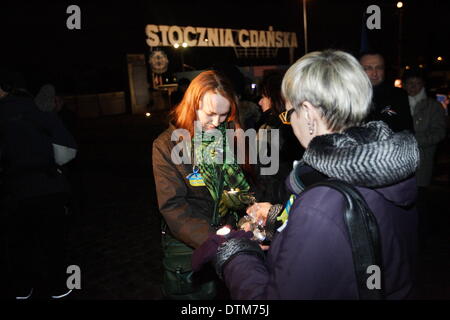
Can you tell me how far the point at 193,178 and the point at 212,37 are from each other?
91.0 ft

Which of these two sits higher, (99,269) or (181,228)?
(181,228)

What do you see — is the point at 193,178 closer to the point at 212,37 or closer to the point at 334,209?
the point at 334,209

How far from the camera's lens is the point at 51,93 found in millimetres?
4531

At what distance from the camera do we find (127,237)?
5.13m

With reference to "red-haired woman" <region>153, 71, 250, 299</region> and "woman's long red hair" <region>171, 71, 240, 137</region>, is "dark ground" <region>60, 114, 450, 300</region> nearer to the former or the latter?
"red-haired woman" <region>153, 71, 250, 299</region>

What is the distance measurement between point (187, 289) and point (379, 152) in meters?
1.58

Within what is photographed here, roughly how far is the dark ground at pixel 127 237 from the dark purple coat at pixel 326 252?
253 cm

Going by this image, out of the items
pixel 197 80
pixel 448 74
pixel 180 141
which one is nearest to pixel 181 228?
pixel 180 141

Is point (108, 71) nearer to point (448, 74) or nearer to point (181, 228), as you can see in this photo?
point (448, 74)

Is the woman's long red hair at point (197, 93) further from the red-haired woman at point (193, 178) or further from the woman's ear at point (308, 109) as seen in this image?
the woman's ear at point (308, 109)

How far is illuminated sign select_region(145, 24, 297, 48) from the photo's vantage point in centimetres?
2480

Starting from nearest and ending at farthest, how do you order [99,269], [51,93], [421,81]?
1. [99,269]
2. [51,93]
3. [421,81]

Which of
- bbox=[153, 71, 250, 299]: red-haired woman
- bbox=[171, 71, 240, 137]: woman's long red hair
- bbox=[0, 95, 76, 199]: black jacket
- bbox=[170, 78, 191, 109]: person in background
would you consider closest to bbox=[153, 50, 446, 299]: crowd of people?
bbox=[153, 71, 250, 299]: red-haired woman
